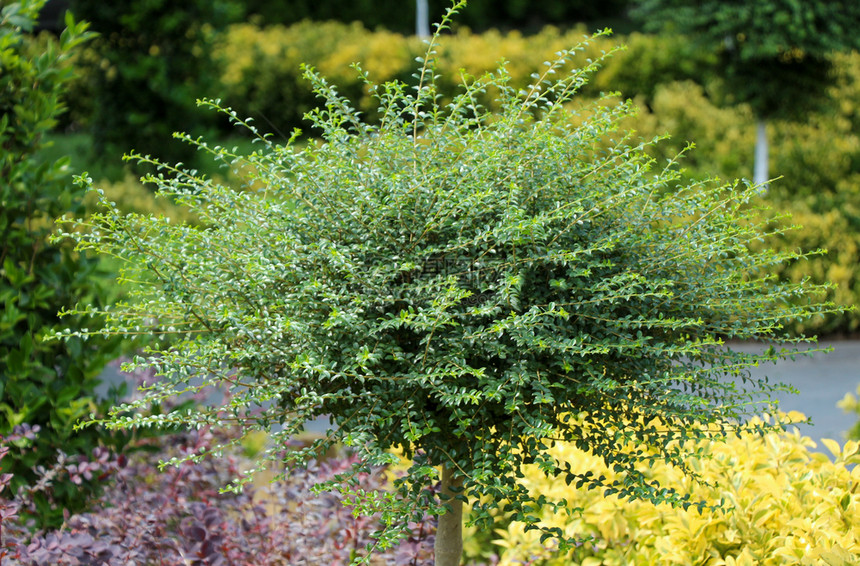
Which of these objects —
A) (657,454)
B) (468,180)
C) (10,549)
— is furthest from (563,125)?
(10,549)

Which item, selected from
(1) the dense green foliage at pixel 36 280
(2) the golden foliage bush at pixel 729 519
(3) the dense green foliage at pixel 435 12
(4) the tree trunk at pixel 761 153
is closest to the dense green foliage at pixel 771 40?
(4) the tree trunk at pixel 761 153

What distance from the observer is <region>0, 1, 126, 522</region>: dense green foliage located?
3211 mm

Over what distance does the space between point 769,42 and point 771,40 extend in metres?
0.04

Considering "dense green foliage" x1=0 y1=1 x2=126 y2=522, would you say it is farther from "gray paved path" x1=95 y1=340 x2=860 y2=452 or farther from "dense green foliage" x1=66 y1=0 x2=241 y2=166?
"dense green foliage" x1=66 y1=0 x2=241 y2=166

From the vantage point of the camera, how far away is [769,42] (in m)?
7.63

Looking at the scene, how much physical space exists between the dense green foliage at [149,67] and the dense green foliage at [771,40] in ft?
16.8

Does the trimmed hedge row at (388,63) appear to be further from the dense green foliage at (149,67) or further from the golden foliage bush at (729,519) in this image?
the golden foliage bush at (729,519)

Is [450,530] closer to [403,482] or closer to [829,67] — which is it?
[403,482]

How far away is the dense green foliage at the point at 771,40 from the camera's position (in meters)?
7.70

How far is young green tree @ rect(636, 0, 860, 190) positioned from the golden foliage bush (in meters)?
5.35

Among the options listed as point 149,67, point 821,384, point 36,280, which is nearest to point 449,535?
point 36,280

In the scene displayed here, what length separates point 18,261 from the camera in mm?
3381

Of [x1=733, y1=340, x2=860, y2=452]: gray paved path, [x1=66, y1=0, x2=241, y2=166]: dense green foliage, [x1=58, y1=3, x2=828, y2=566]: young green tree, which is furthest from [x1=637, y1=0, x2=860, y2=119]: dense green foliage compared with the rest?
[x1=58, y1=3, x2=828, y2=566]: young green tree

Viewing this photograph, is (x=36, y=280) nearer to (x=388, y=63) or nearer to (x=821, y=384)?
(x=821, y=384)
